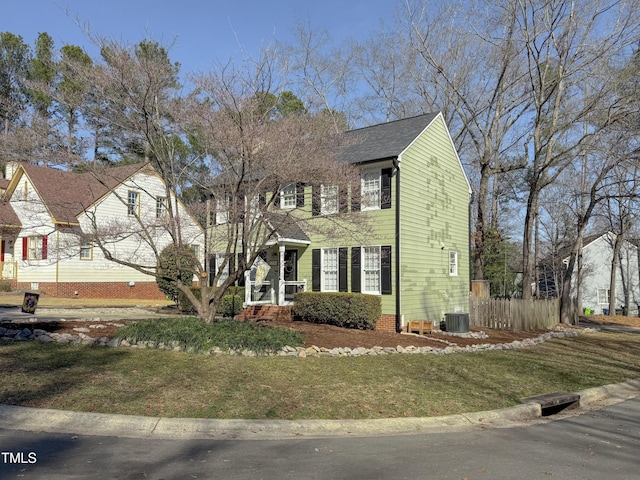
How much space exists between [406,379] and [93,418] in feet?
16.5

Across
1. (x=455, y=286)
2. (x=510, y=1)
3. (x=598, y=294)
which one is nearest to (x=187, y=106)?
(x=455, y=286)

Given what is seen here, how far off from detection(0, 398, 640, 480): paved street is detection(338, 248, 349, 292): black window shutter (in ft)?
36.6

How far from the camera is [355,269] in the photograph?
17062mm

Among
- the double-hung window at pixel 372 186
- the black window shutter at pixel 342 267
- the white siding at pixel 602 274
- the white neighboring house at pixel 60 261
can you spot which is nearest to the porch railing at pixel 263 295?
the black window shutter at pixel 342 267

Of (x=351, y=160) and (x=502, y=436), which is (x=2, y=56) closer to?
(x=351, y=160)

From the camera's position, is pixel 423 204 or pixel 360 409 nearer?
pixel 360 409

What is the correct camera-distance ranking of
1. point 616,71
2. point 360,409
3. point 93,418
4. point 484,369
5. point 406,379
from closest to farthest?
point 93,418, point 360,409, point 406,379, point 484,369, point 616,71

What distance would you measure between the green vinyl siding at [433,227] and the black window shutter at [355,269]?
1.56m

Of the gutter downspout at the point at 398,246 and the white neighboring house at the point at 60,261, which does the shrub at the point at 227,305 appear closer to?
the white neighboring house at the point at 60,261

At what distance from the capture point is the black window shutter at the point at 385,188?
1648cm

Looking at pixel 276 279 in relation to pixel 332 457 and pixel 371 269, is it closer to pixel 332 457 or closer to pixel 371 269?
pixel 371 269

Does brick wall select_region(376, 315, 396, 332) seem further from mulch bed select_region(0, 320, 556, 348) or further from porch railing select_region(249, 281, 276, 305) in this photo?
porch railing select_region(249, 281, 276, 305)

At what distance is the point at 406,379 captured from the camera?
8.68 m

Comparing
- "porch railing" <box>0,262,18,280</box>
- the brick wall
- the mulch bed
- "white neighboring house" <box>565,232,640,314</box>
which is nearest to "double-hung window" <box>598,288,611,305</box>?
"white neighboring house" <box>565,232,640,314</box>
